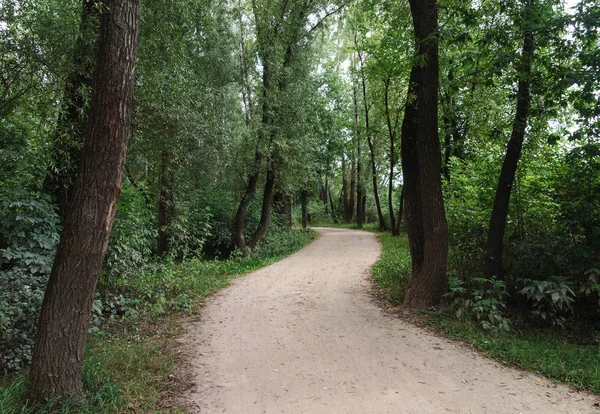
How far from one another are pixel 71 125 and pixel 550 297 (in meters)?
8.17

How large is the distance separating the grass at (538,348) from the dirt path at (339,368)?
239mm

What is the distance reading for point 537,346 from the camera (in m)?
5.20

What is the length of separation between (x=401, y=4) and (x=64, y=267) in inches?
351

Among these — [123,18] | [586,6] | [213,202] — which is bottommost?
[213,202]

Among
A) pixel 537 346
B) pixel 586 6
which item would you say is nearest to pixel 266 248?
pixel 537 346

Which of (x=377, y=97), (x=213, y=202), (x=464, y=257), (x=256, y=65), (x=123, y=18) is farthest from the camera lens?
(x=377, y=97)

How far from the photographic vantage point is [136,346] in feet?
16.7

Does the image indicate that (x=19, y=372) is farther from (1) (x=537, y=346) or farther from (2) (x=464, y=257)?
(2) (x=464, y=257)

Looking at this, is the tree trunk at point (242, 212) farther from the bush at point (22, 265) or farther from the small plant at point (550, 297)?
the small plant at point (550, 297)

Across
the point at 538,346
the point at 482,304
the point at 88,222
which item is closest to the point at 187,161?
the point at 88,222

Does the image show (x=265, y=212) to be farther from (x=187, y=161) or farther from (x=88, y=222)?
(x=88, y=222)

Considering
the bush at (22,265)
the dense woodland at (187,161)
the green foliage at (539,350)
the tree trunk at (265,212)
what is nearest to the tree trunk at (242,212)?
the tree trunk at (265,212)

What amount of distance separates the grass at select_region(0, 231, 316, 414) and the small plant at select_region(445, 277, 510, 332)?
4586 mm

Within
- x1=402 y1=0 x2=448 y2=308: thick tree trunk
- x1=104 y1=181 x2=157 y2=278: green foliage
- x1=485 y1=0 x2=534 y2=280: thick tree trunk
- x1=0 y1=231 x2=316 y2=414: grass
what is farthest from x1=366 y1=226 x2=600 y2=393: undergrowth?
x1=104 y1=181 x2=157 y2=278: green foliage
